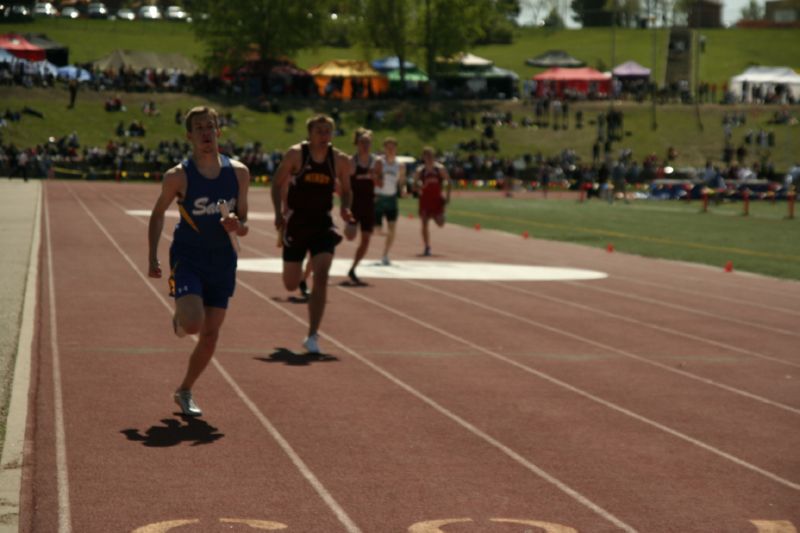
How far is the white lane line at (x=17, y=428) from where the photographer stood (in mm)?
6672

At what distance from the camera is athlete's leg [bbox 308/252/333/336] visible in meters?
12.3

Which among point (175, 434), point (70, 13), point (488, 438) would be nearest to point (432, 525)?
point (488, 438)

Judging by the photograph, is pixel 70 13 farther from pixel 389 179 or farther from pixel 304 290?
pixel 304 290

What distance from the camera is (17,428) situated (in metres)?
8.41

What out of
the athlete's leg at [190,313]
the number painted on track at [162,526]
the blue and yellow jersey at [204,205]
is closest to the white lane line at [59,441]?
the number painted on track at [162,526]

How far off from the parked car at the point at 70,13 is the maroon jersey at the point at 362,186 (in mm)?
111618

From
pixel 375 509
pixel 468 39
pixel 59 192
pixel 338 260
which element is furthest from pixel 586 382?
pixel 468 39

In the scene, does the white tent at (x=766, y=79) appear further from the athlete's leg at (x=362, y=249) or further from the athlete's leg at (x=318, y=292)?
the athlete's leg at (x=318, y=292)

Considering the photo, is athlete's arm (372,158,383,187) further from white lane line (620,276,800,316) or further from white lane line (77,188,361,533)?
white lane line (77,188,361,533)

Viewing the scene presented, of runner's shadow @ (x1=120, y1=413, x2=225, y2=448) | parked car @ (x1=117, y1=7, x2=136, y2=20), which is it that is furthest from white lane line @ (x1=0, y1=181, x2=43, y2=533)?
parked car @ (x1=117, y1=7, x2=136, y2=20)

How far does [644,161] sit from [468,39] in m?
28.2

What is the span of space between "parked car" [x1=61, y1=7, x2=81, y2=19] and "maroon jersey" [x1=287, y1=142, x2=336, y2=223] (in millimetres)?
118436

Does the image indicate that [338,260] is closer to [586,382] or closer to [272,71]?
[586,382]

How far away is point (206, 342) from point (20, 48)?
7289 cm
